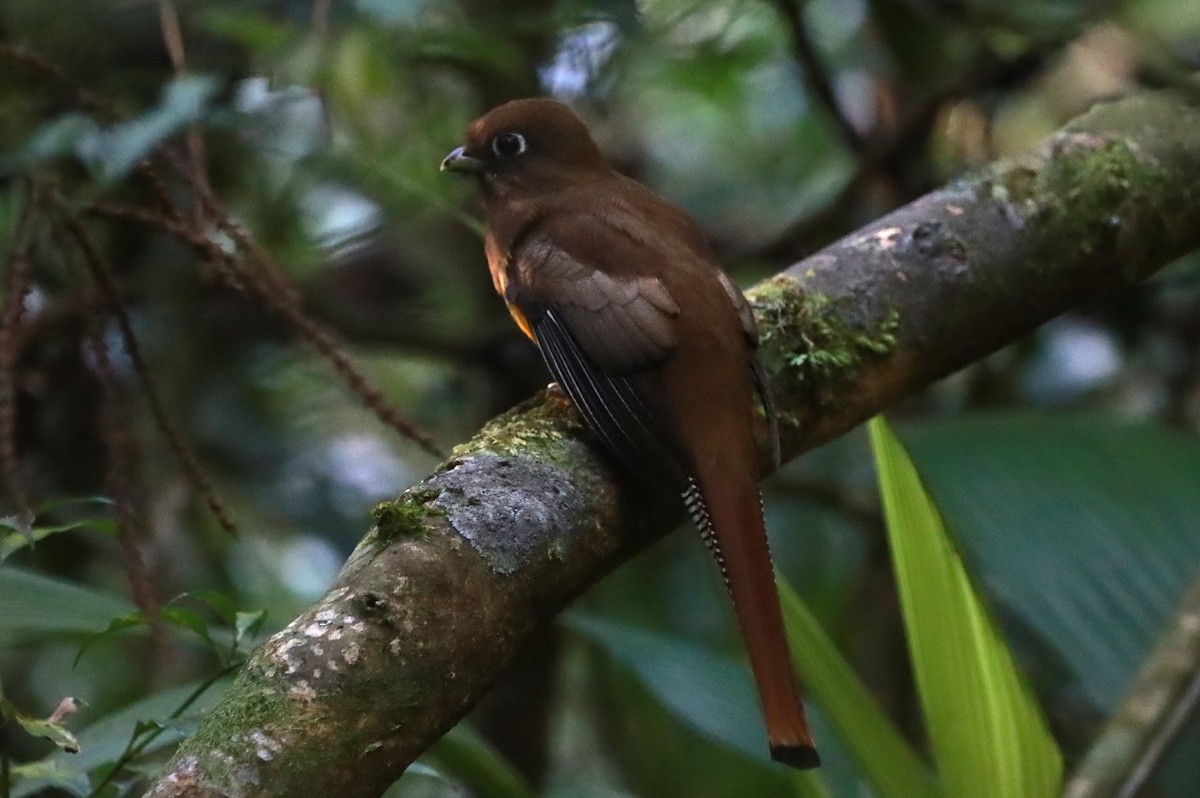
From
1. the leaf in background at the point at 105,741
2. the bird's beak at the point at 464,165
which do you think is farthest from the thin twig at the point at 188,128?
the leaf in background at the point at 105,741

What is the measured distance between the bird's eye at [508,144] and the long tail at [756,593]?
1019mm

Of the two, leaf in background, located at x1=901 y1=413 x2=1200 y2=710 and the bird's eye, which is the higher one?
the bird's eye

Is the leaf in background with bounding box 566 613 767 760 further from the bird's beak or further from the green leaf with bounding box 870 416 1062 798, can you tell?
the bird's beak

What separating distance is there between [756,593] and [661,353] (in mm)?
437

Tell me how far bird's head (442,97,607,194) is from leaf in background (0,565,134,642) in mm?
1172

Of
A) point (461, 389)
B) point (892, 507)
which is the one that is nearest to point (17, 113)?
point (461, 389)

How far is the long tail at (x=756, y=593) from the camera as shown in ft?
5.20

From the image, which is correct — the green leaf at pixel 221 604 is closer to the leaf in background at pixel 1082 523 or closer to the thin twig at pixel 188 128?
the thin twig at pixel 188 128

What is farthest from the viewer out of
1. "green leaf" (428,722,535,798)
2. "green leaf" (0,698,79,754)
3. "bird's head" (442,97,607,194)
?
"bird's head" (442,97,607,194)

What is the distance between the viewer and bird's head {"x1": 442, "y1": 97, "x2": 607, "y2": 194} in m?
2.64

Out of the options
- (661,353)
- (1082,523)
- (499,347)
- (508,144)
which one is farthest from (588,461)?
(499,347)

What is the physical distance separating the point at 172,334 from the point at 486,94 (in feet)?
3.14

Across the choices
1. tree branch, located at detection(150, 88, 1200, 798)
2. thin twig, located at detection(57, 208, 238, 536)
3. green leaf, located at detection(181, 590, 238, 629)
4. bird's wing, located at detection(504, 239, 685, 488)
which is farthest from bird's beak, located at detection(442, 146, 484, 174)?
green leaf, located at detection(181, 590, 238, 629)

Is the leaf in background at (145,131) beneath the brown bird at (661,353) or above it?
above
